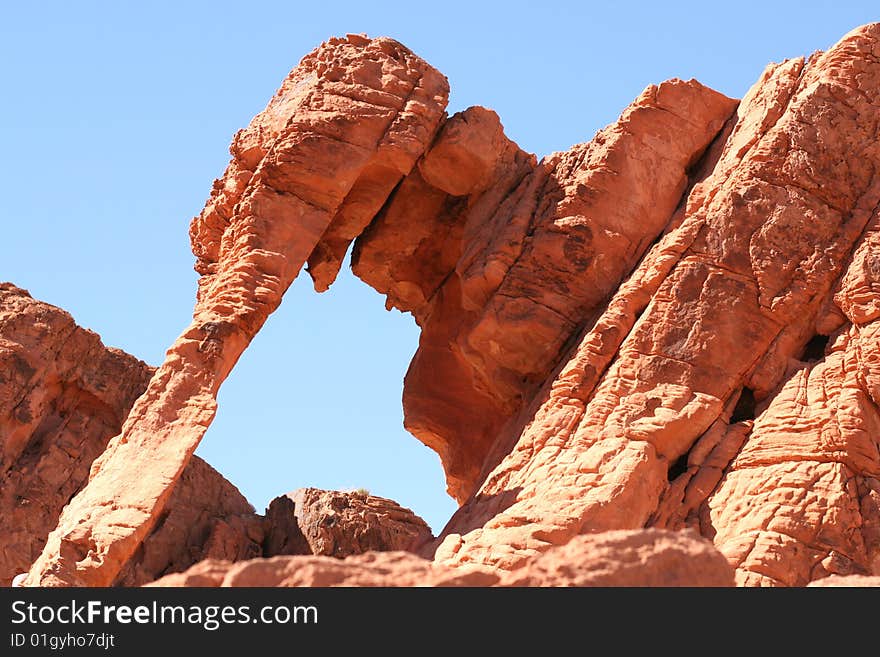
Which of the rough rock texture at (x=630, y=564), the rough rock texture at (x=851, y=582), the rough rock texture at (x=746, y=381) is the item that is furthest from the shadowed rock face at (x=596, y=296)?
the rough rock texture at (x=630, y=564)

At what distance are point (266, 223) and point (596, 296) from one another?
15.8 ft

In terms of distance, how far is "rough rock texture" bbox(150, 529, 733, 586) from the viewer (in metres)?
9.79

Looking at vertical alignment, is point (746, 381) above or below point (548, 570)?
above

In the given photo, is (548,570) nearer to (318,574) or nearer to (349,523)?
(318,574)

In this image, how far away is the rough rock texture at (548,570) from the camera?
32.1ft

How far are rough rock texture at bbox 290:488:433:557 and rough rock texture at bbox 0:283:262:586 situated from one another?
1.03m

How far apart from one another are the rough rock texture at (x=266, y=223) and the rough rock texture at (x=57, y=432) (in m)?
4.79

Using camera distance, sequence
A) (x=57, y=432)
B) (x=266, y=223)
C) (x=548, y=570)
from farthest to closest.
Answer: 1. (x=57, y=432)
2. (x=266, y=223)
3. (x=548, y=570)

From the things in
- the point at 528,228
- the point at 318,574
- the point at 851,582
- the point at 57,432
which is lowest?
the point at 318,574

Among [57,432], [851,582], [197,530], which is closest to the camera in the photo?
[851,582]

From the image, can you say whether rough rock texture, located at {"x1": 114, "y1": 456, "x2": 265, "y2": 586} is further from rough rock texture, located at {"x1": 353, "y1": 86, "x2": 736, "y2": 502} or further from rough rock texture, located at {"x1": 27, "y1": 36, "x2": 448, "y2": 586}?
rough rock texture, located at {"x1": 27, "y1": 36, "x2": 448, "y2": 586}

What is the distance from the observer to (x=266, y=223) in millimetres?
21297

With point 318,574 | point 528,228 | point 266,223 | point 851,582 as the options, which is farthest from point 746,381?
point 318,574
